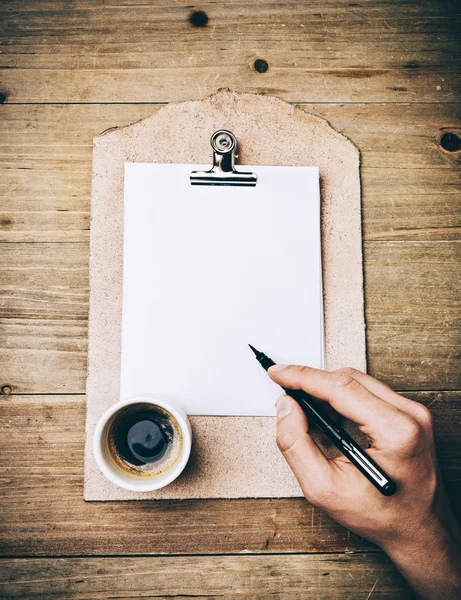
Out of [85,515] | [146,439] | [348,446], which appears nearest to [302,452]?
[348,446]

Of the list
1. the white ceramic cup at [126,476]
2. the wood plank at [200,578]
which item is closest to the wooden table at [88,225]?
the wood plank at [200,578]

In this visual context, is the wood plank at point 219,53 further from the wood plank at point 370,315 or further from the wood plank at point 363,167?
the wood plank at point 370,315

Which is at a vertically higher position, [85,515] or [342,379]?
[342,379]

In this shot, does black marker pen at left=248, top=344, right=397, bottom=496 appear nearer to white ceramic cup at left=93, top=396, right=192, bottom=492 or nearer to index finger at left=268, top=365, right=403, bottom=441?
index finger at left=268, top=365, right=403, bottom=441

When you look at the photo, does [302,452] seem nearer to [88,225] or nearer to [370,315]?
[370,315]

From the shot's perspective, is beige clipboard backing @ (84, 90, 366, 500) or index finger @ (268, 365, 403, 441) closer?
index finger @ (268, 365, 403, 441)

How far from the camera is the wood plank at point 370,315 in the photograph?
605 mm

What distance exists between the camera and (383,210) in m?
0.64

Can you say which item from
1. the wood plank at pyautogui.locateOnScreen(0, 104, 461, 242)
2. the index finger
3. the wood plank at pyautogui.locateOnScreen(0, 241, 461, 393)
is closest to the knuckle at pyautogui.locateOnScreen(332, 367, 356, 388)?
the index finger

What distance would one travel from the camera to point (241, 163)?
0.62 meters

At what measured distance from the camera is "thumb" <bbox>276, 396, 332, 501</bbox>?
1.64 ft

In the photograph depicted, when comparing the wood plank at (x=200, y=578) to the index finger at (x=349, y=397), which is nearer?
the index finger at (x=349, y=397)

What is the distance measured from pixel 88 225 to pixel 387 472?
0.48 metres

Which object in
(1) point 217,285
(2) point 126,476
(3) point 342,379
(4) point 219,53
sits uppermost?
(4) point 219,53
